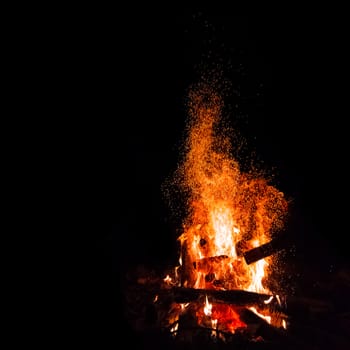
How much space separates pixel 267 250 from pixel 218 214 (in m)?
1.24

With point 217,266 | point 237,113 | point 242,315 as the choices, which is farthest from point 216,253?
point 237,113

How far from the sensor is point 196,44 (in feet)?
20.8

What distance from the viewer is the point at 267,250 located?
4.61 meters

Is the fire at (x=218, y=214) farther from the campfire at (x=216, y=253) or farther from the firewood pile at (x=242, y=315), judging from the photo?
the firewood pile at (x=242, y=315)

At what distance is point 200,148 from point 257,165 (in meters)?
1.22

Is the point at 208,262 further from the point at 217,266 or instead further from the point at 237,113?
the point at 237,113

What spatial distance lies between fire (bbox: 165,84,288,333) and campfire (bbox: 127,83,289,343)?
0.01 meters

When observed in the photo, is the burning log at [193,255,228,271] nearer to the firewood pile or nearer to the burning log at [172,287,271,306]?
the firewood pile

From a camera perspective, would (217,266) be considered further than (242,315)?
Yes

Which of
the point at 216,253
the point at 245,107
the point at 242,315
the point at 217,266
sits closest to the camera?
the point at 242,315

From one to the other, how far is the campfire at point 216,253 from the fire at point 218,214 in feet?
0.03

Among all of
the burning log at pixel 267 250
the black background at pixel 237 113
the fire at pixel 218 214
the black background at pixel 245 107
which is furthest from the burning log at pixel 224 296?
the black background at pixel 245 107

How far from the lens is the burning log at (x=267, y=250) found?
15.1 feet

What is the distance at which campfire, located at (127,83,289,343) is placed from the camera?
3834mm
